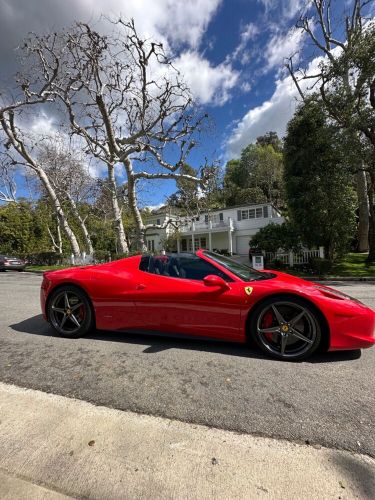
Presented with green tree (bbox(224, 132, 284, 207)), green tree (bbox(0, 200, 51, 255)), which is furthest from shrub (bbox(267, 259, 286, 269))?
green tree (bbox(0, 200, 51, 255))

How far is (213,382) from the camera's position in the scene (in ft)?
8.54

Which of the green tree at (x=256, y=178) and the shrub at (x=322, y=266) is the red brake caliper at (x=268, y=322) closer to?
the shrub at (x=322, y=266)

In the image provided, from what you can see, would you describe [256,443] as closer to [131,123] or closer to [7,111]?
[131,123]

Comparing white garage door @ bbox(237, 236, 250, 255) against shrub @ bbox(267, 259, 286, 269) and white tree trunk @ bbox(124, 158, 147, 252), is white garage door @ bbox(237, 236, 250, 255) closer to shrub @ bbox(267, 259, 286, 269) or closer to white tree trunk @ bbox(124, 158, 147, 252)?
shrub @ bbox(267, 259, 286, 269)

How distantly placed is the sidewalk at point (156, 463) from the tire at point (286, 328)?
4.30 ft

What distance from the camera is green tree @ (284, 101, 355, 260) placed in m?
14.1

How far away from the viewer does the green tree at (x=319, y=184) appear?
46.3ft

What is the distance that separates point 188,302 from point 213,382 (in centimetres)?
94

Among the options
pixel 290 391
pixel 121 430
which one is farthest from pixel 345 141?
pixel 121 430

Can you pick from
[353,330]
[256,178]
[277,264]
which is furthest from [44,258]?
[256,178]

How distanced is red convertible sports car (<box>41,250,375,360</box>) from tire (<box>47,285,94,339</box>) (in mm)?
13

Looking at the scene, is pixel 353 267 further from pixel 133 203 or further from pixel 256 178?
pixel 256 178

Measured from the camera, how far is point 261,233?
17016mm

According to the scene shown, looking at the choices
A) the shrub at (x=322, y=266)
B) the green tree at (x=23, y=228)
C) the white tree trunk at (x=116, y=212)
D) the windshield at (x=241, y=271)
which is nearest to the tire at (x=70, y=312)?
the windshield at (x=241, y=271)
